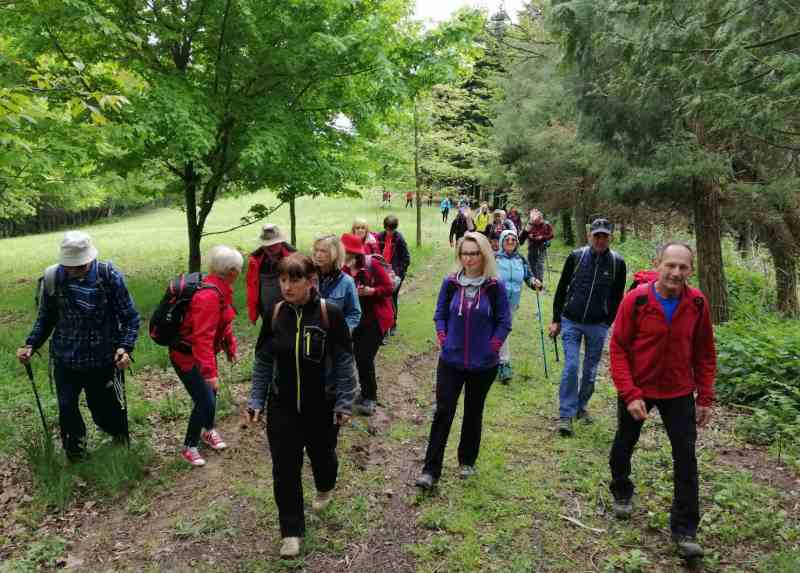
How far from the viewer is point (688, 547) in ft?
12.0

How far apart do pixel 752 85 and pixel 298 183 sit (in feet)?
23.9

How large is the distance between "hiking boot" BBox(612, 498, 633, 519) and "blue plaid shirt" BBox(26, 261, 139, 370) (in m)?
4.18

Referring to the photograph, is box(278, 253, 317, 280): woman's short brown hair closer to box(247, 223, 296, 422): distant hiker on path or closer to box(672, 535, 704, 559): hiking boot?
box(247, 223, 296, 422): distant hiker on path

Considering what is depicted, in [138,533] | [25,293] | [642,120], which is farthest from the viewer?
[25,293]

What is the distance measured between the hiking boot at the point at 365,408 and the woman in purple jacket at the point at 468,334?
167cm

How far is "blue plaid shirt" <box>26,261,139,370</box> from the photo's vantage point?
4.45m

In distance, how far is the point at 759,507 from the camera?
438 cm

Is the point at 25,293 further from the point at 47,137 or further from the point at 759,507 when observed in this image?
the point at 759,507

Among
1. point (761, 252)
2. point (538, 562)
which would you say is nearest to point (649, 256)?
point (761, 252)

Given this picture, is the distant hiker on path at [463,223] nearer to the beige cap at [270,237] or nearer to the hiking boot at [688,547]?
the beige cap at [270,237]

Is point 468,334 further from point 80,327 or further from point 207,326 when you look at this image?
point 80,327

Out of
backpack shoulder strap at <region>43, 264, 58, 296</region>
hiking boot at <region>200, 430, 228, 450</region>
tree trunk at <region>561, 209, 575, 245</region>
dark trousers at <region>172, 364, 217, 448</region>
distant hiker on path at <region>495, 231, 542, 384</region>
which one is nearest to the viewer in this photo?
backpack shoulder strap at <region>43, 264, 58, 296</region>

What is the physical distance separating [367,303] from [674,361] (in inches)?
127

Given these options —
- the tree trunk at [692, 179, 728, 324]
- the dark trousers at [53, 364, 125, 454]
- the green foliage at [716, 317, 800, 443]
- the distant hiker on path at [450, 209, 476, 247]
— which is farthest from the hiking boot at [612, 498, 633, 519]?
the distant hiker on path at [450, 209, 476, 247]
